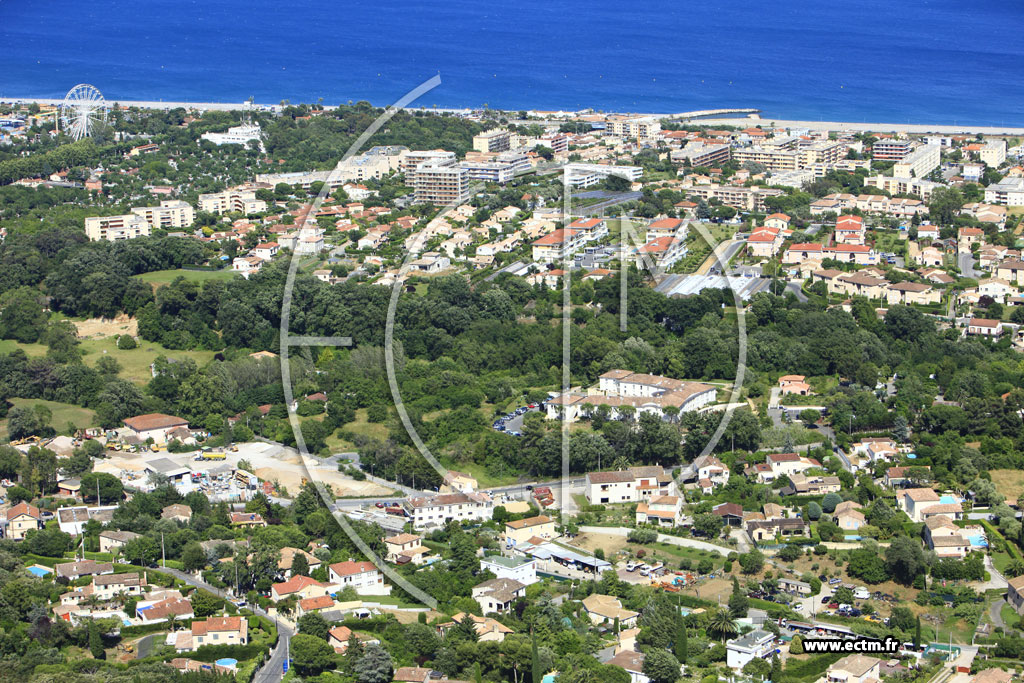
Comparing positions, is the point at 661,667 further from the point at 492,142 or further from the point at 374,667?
the point at 492,142

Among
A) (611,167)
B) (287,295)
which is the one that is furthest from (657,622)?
(611,167)

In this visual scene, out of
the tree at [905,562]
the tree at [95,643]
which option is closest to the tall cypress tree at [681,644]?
the tree at [905,562]

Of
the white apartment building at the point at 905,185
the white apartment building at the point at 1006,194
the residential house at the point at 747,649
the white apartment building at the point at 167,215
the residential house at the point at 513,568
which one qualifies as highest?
the white apartment building at the point at 905,185

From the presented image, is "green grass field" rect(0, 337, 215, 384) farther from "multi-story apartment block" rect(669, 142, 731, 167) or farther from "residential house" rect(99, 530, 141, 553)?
"multi-story apartment block" rect(669, 142, 731, 167)

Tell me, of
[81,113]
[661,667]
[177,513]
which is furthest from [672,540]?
[81,113]

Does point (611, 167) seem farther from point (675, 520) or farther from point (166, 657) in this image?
point (166, 657)

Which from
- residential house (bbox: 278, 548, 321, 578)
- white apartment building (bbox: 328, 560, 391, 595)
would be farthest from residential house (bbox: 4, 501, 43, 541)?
white apartment building (bbox: 328, 560, 391, 595)

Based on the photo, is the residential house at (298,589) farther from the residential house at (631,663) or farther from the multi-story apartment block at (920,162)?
the multi-story apartment block at (920,162)
